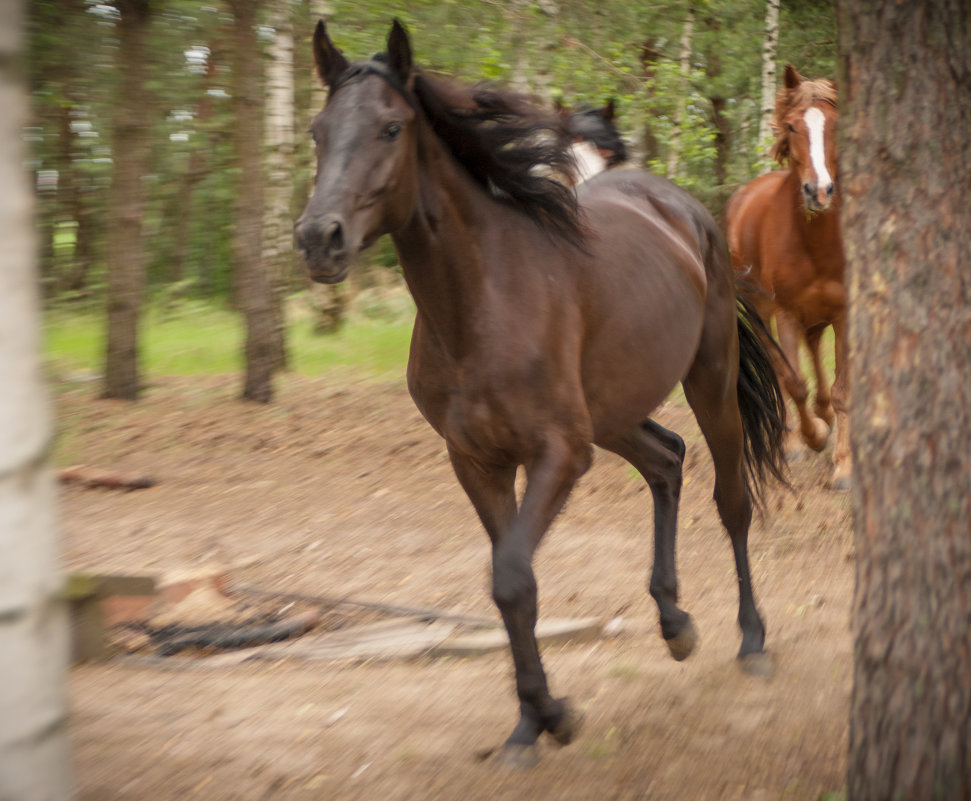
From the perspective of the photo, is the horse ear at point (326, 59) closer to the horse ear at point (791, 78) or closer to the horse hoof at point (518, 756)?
the horse hoof at point (518, 756)

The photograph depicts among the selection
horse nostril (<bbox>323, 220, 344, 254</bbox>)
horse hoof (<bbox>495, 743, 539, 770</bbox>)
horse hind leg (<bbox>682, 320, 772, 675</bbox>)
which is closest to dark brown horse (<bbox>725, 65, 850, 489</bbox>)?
horse hind leg (<bbox>682, 320, 772, 675</bbox>)

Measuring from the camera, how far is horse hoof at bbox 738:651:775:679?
4492mm

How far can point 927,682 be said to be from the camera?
274 cm

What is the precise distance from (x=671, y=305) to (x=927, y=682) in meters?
2.24

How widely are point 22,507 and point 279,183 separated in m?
9.62

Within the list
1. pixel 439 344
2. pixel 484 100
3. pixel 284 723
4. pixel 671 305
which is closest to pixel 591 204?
pixel 671 305

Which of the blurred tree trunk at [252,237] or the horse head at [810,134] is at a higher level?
the horse head at [810,134]

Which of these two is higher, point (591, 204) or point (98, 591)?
point (591, 204)

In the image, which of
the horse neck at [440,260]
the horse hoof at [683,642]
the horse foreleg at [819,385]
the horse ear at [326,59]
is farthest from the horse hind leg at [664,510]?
the horse foreleg at [819,385]

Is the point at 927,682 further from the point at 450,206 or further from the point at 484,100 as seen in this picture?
the point at 484,100

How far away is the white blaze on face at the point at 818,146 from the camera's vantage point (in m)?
7.29

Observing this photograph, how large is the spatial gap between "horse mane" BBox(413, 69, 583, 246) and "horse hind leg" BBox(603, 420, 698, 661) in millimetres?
1281

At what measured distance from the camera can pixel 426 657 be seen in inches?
189

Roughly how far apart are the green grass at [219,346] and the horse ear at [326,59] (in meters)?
7.58
